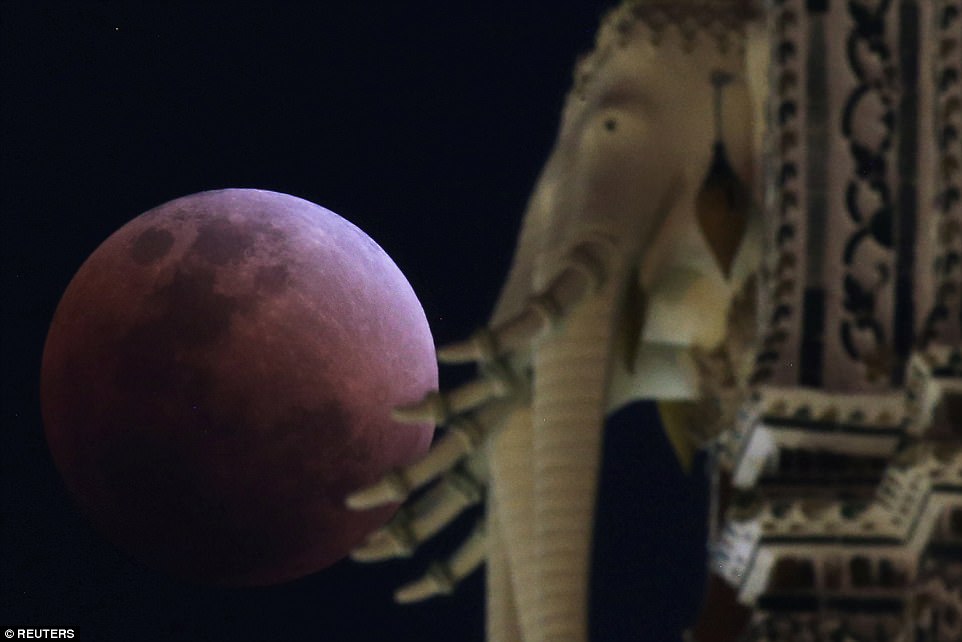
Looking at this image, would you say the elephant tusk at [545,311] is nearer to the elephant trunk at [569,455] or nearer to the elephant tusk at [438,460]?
the elephant trunk at [569,455]

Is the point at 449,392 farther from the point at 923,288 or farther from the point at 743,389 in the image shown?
the point at 923,288

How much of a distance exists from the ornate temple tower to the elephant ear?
844mm

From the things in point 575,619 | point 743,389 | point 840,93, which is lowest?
point 575,619

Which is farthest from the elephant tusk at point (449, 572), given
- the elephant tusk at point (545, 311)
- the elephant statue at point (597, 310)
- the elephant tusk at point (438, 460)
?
the elephant tusk at point (545, 311)

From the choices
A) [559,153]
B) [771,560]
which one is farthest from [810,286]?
[559,153]

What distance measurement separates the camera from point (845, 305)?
1207cm

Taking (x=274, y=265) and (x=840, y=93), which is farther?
(x=274, y=265)

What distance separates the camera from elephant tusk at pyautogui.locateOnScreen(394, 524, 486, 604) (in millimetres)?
14359

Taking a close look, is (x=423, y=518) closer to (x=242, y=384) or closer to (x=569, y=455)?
(x=569, y=455)

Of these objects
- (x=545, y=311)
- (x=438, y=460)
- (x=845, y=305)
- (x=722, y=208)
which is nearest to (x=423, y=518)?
(x=438, y=460)

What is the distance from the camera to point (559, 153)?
1441 centimetres

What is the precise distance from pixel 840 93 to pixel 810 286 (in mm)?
872

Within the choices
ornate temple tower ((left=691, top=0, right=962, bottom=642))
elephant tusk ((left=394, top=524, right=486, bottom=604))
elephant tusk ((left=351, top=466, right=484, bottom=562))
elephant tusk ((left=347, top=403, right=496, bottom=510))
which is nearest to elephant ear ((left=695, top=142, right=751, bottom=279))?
ornate temple tower ((left=691, top=0, right=962, bottom=642))

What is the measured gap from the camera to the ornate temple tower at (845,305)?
11688 mm
